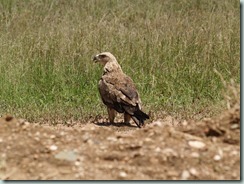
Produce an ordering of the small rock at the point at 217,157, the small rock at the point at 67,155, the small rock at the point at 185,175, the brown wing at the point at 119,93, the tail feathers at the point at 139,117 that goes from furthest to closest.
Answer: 1. the brown wing at the point at 119,93
2. the tail feathers at the point at 139,117
3. the small rock at the point at 67,155
4. the small rock at the point at 217,157
5. the small rock at the point at 185,175

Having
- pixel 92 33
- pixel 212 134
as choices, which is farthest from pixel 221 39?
pixel 212 134

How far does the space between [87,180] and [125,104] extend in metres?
3.95

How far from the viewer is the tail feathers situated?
8.30 metres

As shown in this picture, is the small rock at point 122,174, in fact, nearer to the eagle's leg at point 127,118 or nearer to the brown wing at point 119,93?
the brown wing at point 119,93

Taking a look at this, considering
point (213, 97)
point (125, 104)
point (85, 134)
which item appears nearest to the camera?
point (85, 134)

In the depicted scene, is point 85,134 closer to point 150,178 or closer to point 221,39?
point 150,178

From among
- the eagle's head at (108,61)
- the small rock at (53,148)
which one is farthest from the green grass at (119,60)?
the small rock at (53,148)

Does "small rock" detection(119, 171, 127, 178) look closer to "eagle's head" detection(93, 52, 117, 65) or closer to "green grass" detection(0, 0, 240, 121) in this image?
"green grass" detection(0, 0, 240, 121)

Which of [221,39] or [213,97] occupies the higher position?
[221,39]

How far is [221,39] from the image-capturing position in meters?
10.6

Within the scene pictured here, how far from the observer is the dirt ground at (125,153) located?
4.61m

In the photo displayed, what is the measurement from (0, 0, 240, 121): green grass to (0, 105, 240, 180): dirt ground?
11.6 ft

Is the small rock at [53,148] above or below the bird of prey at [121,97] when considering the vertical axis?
above

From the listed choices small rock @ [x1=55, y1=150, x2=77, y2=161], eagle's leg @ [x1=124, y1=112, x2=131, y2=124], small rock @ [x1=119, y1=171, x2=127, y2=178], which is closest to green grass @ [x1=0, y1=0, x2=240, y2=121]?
eagle's leg @ [x1=124, y1=112, x2=131, y2=124]
